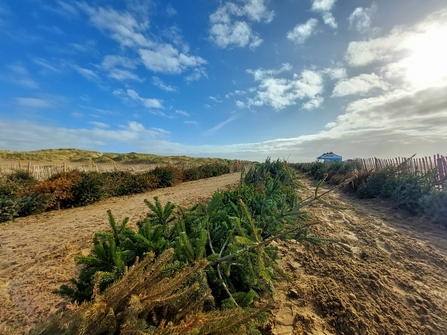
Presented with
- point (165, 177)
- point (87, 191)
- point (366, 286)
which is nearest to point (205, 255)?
point (366, 286)

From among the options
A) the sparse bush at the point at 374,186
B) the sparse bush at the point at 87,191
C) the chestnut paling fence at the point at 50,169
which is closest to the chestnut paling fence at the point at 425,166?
the sparse bush at the point at 374,186

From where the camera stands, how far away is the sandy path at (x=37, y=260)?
2.14 m

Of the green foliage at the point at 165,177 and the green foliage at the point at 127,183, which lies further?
the green foliage at the point at 165,177

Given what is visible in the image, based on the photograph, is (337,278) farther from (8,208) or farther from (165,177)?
(165,177)

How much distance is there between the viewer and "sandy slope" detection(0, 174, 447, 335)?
6.58 ft

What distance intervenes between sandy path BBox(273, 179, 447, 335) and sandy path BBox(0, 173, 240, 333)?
90.5 inches

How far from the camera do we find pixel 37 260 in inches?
134

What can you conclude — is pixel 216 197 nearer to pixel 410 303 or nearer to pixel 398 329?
pixel 398 329

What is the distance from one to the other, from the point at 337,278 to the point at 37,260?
4.31 m

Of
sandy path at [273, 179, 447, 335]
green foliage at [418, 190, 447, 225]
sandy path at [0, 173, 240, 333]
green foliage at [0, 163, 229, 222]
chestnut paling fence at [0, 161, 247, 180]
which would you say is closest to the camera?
sandy path at [273, 179, 447, 335]

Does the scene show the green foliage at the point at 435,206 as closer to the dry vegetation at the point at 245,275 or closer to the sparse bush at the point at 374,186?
the dry vegetation at the point at 245,275

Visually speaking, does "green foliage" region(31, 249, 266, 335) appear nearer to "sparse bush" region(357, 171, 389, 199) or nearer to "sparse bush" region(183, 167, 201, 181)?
"sparse bush" region(357, 171, 389, 199)

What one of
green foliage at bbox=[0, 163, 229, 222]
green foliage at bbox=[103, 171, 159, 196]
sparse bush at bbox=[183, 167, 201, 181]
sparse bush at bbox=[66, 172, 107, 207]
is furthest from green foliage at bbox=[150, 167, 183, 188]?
sparse bush at bbox=[66, 172, 107, 207]

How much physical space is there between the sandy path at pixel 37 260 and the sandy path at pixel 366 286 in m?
2.30
